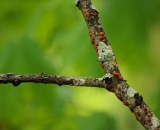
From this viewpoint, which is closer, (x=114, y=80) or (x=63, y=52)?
(x=114, y=80)

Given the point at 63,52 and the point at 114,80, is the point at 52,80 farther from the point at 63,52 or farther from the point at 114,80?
the point at 63,52

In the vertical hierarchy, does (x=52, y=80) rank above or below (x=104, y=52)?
below

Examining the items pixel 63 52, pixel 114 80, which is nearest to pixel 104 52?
pixel 114 80

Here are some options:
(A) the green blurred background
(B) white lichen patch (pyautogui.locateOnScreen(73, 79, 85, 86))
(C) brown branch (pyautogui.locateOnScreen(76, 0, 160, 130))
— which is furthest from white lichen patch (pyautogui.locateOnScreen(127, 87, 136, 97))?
(A) the green blurred background

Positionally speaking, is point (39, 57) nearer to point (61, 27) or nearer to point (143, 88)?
point (61, 27)

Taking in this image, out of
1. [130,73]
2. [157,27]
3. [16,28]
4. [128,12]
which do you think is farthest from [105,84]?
[16,28]

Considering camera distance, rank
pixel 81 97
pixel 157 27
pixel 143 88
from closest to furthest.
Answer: pixel 157 27, pixel 143 88, pixel 81 97
